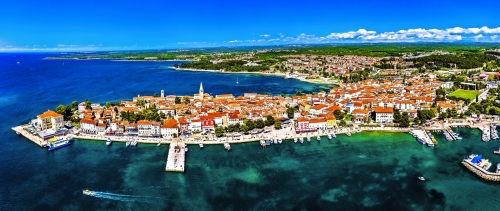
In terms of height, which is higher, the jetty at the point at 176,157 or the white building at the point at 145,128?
the white building at the point at 145,128

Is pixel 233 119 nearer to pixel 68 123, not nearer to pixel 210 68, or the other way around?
pixel 68 123

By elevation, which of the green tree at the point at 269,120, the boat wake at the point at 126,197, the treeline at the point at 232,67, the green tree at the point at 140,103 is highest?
the treeline at the point at 232,67

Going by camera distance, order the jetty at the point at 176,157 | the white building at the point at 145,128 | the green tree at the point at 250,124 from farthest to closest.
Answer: the green tree at the point at 250,124
the white building at the point at 145,128
the jetty at the point at 176,157

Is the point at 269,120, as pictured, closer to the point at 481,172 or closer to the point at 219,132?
the point at 219,132

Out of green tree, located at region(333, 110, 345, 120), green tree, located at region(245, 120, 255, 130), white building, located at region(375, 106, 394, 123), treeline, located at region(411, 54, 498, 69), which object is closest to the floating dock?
green tree, located at region(245, 120, 255, 130)

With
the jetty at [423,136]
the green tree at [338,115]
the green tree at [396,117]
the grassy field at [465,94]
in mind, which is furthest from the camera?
the grassy field at [465,94]

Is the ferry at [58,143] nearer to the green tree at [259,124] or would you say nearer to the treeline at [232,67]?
the green tree at [259,124]

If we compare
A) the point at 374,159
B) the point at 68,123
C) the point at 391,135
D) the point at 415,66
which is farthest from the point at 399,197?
the point at 415,66

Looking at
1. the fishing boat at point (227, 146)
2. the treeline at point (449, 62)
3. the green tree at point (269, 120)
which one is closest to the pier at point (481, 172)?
the green tree at point (269, 120)
